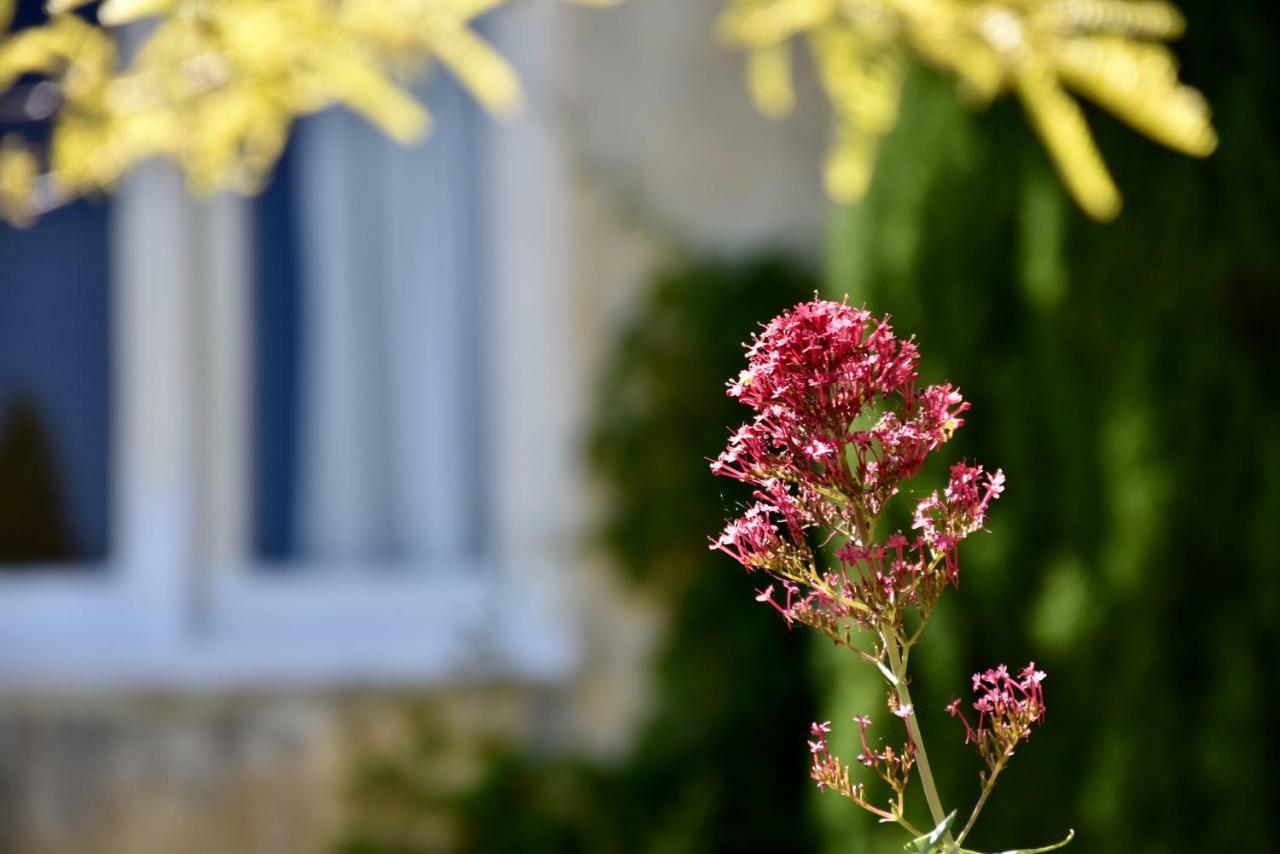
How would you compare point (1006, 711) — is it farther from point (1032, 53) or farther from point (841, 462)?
point (1032, 53)

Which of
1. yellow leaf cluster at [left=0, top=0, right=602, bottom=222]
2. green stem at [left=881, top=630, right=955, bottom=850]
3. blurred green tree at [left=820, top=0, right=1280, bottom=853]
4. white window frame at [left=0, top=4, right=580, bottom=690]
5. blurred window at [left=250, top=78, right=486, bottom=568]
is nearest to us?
green stem at [left=881, top=630, right=955, bottom=850]

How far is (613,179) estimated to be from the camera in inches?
A: 126

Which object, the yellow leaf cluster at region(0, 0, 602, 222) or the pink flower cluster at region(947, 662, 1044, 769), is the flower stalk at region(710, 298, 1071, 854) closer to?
the pink flower cluster at region(947, 662, 1044, 769)

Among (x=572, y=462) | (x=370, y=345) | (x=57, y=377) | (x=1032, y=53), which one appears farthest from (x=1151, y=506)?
(x=57, y=377)

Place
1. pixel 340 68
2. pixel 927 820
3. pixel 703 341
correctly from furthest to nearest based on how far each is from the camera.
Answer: pixel 703 341 < pixel 927 820 < pixel 340 68

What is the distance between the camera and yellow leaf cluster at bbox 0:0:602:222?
1076 mm

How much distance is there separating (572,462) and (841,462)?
8.91 ft

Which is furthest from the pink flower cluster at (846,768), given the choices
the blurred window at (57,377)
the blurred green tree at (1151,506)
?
the blurred window at (57,377)

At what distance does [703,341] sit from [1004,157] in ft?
3.10

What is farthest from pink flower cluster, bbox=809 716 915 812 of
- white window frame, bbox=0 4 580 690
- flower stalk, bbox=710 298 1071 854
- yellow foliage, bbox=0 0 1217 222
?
white window frame, bbox=0 4 580 690

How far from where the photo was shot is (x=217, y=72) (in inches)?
49.0

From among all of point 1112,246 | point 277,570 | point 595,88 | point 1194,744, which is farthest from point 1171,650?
point 277,570

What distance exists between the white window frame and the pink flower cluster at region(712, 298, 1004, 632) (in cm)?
269

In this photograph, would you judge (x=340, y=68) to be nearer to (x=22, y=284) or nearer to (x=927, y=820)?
(x=927, y=820)
